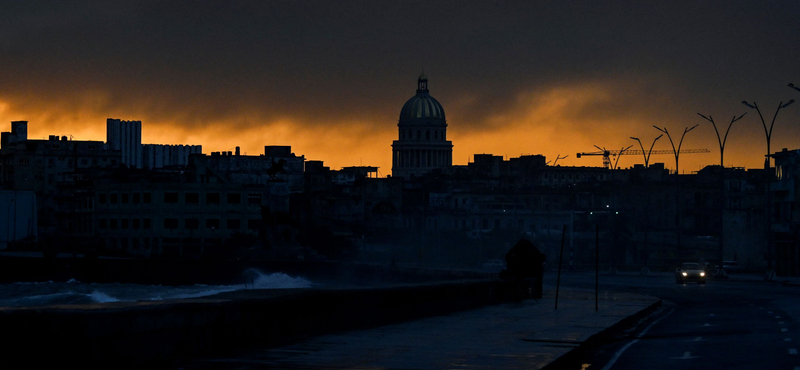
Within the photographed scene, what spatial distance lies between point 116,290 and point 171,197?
2191 cm

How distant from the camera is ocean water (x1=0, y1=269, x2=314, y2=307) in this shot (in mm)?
84562

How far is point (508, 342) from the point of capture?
21.6 meters

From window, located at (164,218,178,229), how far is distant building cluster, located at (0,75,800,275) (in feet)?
0.51

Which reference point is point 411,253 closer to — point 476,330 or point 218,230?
point 218,230

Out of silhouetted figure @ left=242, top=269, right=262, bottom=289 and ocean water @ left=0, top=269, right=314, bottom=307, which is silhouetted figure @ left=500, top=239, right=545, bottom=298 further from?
silhouetted figure @ left=242, top=269, right=262, bottom=289

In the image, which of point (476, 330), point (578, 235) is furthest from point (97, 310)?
point (578, 235)

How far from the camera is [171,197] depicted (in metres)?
118

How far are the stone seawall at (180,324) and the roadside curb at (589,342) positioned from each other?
4451 mm

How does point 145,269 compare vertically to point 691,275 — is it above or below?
below

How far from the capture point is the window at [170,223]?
388 feet

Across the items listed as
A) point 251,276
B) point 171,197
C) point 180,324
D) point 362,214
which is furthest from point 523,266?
point 362,214

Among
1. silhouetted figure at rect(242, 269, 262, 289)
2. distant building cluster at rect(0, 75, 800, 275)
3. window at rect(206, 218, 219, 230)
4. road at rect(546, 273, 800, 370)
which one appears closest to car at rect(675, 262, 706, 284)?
distant building cluster at rect(0, 75, 800, 275)

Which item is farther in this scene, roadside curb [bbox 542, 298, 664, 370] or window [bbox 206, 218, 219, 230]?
window [bbox 206, 218, 219, 230]

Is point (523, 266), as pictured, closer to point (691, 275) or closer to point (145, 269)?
point (691, 275)
